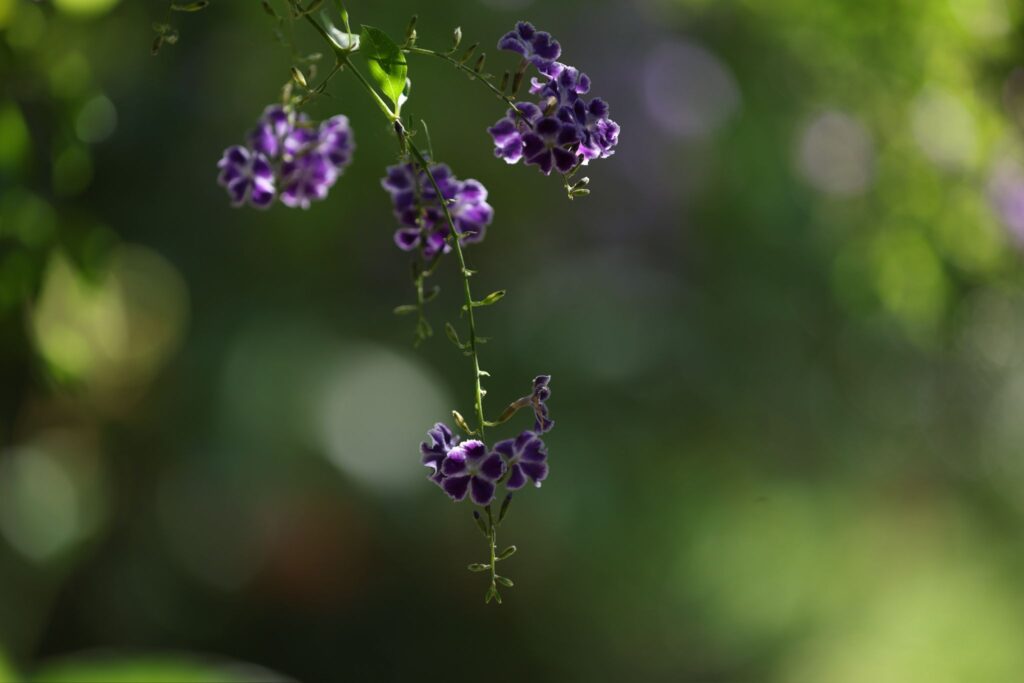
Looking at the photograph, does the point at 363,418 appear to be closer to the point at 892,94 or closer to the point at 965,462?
the point at 892,94

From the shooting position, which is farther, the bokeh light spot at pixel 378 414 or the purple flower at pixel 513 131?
the bokeh light spot at pixel 378 414

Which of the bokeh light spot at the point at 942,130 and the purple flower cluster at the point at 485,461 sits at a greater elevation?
the bokeh light spot at the point at 942,130

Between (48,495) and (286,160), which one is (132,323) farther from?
(286,160)

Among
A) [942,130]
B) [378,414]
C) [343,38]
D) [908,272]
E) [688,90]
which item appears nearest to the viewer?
[343,38]

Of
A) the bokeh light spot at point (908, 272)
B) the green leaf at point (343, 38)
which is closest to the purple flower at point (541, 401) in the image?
the green leaf at point (343, 38)

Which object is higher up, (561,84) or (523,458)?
(561,84)

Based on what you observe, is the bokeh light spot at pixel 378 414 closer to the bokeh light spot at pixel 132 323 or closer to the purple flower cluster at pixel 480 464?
the bokeh light spot at pixel 132 323

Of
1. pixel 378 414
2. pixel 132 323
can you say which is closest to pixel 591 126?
pixel 132 323
